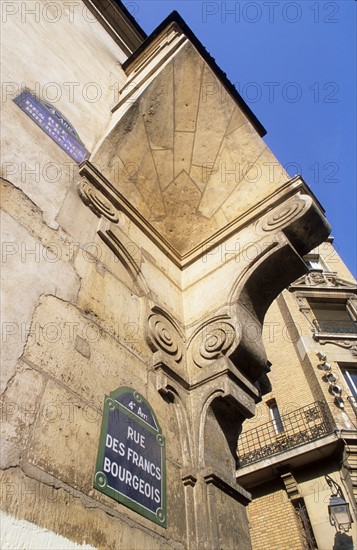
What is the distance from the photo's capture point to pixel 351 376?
1470cm

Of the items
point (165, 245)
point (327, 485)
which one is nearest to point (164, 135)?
point (165, 245)

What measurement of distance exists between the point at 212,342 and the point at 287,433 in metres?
11.7

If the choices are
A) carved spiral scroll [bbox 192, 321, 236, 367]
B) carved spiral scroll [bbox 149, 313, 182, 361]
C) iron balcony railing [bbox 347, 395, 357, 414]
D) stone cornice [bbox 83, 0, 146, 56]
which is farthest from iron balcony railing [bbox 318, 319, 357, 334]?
carved spiral scroll [bbox 149, 313, 182, 361]

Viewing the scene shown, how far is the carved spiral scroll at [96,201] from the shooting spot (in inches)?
132

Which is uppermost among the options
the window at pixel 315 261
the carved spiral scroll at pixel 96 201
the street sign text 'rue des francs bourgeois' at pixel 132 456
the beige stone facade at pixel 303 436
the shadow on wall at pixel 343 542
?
the window at pixel 315 261

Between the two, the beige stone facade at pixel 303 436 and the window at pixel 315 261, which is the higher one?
the window at pixel 315 261

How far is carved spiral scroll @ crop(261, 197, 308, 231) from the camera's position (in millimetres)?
3691

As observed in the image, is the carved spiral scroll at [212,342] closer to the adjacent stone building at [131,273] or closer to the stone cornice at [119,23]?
the adjacent stone building at [131,273]

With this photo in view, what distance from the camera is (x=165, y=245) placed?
416cm

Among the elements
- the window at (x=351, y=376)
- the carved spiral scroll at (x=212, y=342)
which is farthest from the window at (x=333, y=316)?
the carved spiral scroll at (x=212, y=342)

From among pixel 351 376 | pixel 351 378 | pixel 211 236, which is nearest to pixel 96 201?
pixel 211 236

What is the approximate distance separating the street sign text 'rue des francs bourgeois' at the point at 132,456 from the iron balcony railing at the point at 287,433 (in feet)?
36.8

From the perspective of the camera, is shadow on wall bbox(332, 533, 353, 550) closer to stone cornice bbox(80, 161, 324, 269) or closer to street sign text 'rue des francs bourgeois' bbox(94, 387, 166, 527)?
stone cornice bbox(80, 161, 324, 269)

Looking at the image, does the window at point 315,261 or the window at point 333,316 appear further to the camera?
the window at point 315,261
